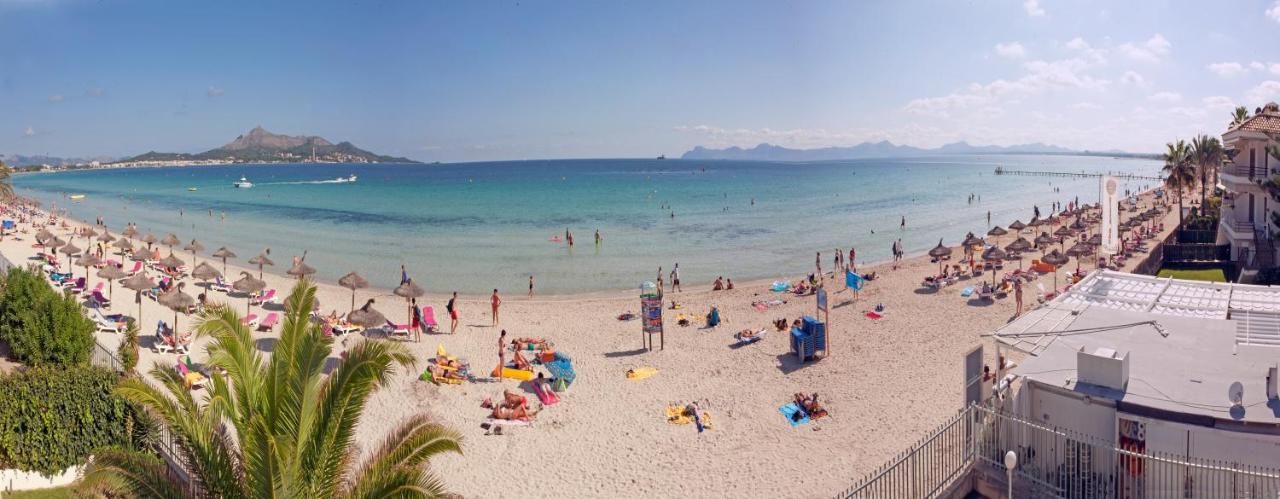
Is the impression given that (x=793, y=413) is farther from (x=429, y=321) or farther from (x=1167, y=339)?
(x=429, y=321)

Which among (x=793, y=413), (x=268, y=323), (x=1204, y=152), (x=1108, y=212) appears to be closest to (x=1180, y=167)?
(x=1204, y=152)

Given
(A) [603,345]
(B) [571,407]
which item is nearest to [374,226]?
(A) [603,345]

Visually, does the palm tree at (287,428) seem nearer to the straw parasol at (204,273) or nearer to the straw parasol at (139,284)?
the straw parasol at (139,284)

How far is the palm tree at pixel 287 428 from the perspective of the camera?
6.51 meters

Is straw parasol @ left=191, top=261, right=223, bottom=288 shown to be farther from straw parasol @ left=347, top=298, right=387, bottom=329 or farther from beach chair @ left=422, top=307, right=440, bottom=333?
straw parasol @ left=347, top=298, right=387, bottom=329

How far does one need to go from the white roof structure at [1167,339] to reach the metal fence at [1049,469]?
622 mm

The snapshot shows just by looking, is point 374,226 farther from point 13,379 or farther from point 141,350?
point 13,379

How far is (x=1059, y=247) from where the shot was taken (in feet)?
128

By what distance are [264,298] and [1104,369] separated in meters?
25.7

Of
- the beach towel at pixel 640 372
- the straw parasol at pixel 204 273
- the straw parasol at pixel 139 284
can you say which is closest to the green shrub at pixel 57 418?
the beach towel at pixel 640 372

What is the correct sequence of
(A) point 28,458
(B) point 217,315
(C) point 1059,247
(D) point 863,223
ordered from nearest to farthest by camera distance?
(B) point 217,315, (A) point 28,458, (C) point 1059,247, (D) point 863,223

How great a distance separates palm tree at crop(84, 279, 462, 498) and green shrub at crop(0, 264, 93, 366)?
1007 centimetres

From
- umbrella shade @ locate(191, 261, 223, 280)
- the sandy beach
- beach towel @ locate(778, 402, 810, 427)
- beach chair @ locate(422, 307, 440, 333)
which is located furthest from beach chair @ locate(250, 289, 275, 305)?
beach towel @ locate(778, 402, 810, 427)

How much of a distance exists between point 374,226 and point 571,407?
50.2 meters
